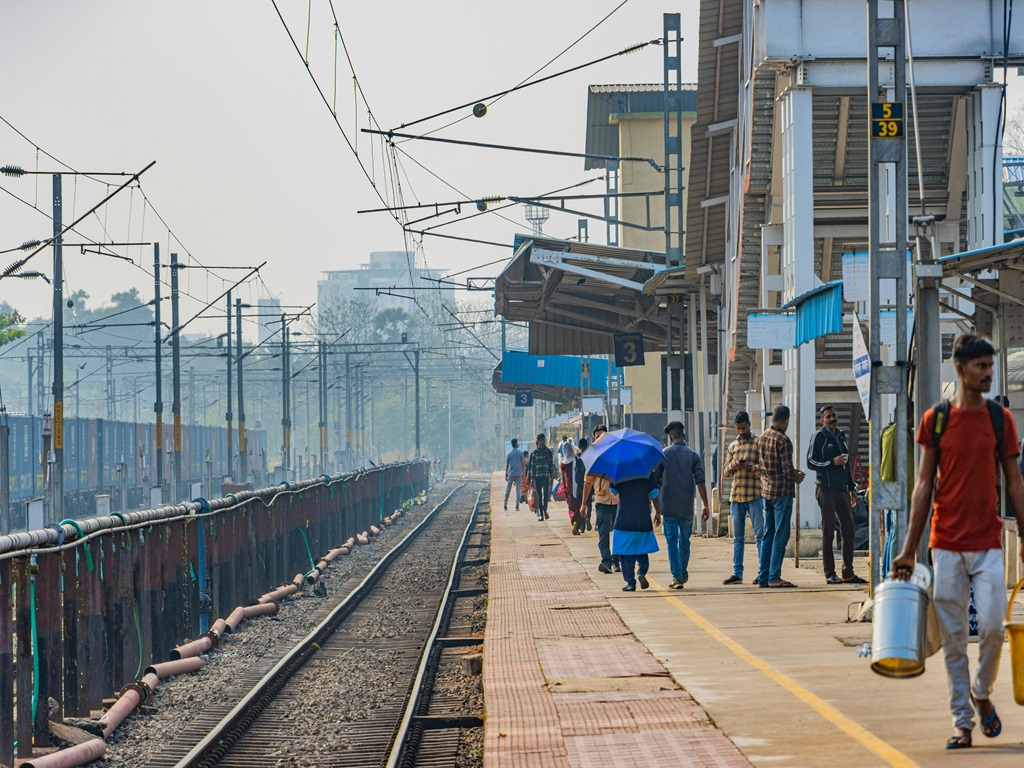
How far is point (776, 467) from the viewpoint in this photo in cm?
1447

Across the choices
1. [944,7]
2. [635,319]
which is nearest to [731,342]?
[944,7]

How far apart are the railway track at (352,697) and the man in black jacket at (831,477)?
145 inches

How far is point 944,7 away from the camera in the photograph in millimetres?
17953

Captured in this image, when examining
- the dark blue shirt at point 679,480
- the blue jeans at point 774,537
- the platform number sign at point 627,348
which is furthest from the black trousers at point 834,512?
the platform number sign at point 627,348

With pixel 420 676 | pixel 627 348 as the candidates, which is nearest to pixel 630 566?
pixel 420 676

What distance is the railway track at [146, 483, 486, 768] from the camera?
9934mm

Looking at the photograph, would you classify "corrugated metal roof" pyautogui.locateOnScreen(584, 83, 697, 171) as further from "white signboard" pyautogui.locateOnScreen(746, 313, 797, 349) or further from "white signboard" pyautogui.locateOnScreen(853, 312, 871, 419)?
"white signboard" pyautogui.locateOnScreen(853, 312, 871, 419)

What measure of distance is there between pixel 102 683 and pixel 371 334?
128 meters

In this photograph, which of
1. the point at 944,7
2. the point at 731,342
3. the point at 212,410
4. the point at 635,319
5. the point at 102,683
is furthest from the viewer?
the point at 212,410

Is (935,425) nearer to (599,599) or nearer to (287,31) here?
(599,599)

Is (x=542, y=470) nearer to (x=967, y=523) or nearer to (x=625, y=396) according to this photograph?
(x=625, y=396)

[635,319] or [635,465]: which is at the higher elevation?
[635,319]

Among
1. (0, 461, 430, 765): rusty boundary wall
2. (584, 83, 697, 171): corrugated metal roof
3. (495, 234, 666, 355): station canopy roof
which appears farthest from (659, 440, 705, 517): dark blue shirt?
(584, 83, 697, 171): corrugated metal roof

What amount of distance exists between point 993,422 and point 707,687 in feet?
10.6
